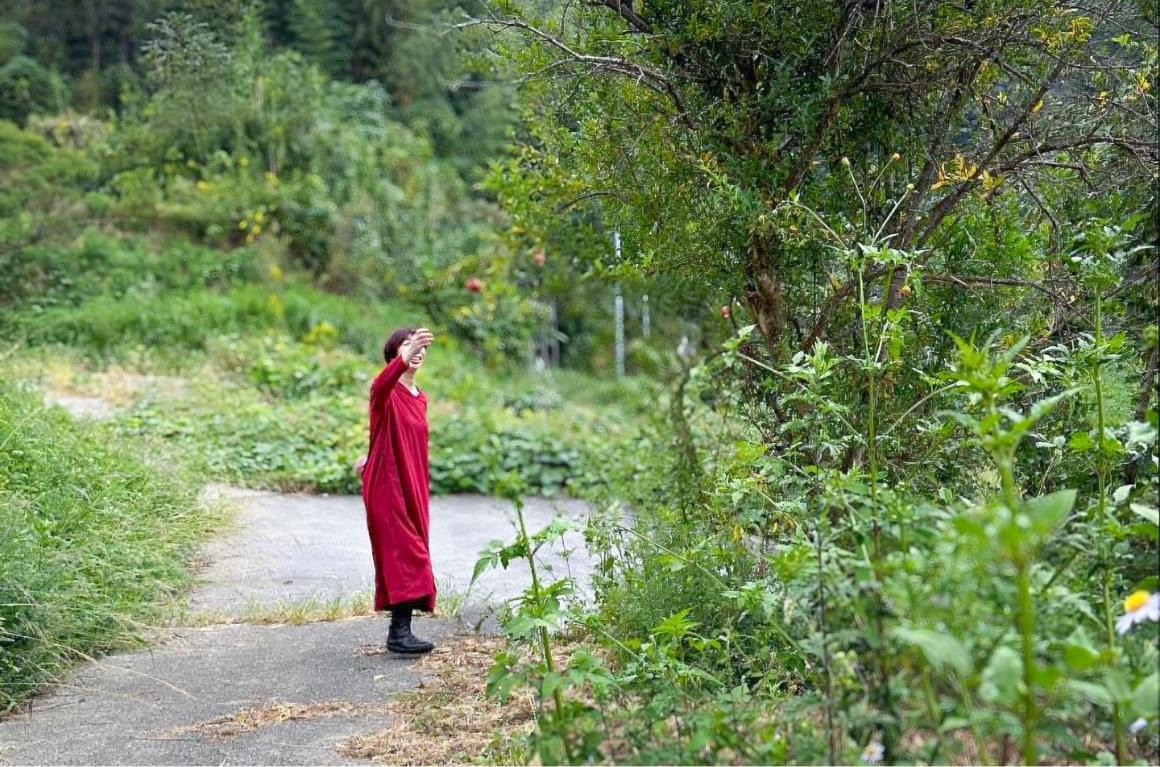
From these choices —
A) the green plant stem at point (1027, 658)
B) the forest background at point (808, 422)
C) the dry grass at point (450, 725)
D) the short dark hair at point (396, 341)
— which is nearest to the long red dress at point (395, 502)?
the short dark hair at point (396, 341)

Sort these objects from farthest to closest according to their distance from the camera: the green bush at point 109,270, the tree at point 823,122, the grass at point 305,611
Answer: the green bush at point 109,270 < the grass at point 305,611 < the tree at point 823,122

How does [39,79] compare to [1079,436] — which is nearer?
[1079,436]

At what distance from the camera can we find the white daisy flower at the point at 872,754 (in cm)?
272

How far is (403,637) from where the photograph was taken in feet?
17.5

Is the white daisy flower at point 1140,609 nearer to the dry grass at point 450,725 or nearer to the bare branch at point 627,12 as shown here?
the dry grass at point 450,725

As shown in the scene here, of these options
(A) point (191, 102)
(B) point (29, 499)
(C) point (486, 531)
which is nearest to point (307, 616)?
(B) point (29, 499)

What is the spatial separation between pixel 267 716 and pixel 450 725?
752 millimetres

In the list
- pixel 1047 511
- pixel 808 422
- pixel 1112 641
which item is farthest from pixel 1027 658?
pixel 808 422

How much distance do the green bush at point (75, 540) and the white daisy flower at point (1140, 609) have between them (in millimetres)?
4044

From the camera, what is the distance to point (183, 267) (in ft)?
50.9

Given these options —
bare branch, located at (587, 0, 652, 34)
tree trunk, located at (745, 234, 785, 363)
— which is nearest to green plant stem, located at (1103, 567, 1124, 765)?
tree trunk, located at (745, 234, 785, 363)

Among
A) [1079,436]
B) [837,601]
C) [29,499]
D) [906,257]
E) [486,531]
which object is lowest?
[486,531]

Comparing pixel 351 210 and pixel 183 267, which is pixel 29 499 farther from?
pixel 351 210

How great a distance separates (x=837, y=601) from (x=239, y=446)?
789cm
